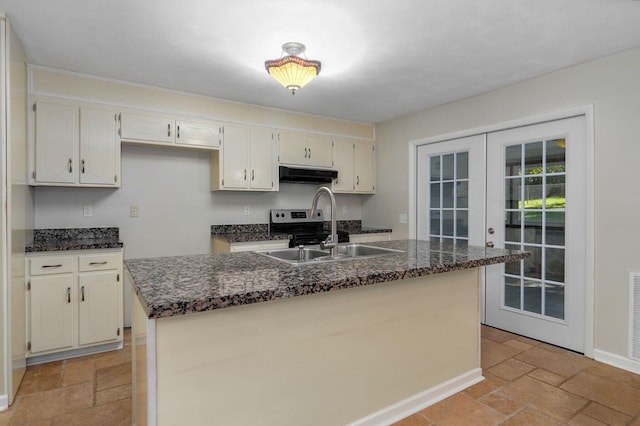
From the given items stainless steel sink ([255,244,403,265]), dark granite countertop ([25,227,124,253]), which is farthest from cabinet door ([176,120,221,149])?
stainless steel sink ([255,244,403,265])

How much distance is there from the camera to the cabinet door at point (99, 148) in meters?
3.04

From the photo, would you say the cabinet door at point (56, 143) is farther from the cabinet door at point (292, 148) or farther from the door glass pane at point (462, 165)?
the door glass pane at point (462, 165)

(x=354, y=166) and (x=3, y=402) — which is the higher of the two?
(x=354, y=166)

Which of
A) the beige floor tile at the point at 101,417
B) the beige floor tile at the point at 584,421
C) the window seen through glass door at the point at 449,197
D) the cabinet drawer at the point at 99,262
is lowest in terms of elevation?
the beige floor tile at the point at 101,417

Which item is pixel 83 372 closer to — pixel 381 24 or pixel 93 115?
pixel 93 115

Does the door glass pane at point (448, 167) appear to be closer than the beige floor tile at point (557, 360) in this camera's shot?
→ No

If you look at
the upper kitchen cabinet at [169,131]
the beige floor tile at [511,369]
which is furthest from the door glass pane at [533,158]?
the upper kitchen cabinet at [169,131]

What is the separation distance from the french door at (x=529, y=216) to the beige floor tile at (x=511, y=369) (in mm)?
619

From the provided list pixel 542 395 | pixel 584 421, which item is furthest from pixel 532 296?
pixel 584 421

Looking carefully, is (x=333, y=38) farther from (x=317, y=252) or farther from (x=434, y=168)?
(x=434, y=168)

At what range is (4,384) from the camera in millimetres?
2121

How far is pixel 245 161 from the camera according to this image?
3.86 meters

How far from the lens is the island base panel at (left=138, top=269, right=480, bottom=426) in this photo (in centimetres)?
133

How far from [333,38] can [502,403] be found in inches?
102
